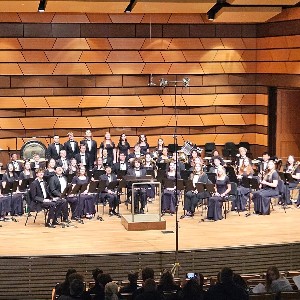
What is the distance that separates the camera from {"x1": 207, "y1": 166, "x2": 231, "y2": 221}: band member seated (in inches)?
683

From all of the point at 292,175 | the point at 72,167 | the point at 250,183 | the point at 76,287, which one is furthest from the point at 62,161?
the point at 76,287

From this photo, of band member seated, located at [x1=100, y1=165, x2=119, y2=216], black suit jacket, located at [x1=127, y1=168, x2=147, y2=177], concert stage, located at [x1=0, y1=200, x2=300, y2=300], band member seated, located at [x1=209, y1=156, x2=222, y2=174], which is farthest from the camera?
band member seated, located at [x1=209, y1=156, x2=222, y2=174]

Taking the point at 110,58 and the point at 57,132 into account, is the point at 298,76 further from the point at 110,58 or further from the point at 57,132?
the point at 57,132

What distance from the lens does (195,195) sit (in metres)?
17.6

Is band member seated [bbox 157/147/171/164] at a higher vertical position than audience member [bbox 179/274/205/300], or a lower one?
higher

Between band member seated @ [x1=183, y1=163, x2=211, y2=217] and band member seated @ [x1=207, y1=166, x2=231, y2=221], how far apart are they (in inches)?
10.4

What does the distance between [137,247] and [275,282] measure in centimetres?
578

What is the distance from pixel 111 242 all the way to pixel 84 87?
905 centimetres

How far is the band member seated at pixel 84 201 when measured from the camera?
57.1ft

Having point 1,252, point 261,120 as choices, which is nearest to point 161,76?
point 261,120

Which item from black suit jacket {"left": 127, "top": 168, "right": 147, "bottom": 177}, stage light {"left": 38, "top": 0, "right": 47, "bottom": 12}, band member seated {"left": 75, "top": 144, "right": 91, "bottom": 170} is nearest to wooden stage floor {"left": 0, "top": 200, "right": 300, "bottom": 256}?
black suit jacket {"left": 127, "top": 168, "right": 147, "bottom": 177}

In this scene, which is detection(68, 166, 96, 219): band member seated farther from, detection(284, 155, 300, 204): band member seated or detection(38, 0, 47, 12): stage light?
detection(38, 0, 47, 12): stage light

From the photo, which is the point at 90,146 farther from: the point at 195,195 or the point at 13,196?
the point at 195,195

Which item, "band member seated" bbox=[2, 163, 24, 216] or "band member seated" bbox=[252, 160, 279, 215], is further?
"band member seated" bbox=[252, 160, 279, 215]
